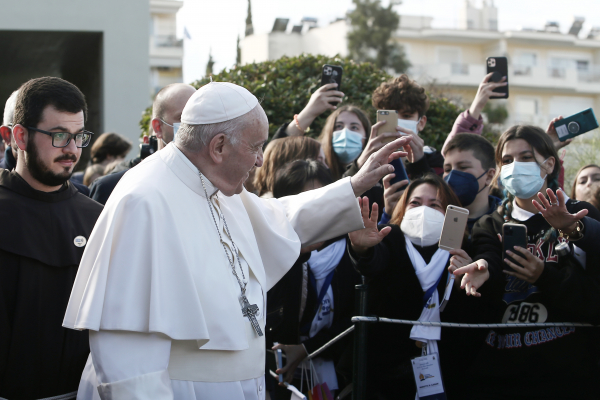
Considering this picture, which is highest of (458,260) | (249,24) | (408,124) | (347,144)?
(249,24)

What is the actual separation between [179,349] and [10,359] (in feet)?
2.58

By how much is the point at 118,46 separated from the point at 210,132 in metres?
7.62

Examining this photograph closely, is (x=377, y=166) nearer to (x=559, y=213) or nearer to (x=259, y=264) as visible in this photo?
(x=259, y=264)

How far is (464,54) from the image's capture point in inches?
1783

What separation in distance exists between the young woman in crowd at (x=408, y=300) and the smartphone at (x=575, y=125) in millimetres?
1423

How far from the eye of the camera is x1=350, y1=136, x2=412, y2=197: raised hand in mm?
3223

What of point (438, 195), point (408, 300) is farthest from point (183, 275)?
point (438, 195)

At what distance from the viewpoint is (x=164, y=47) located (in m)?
46.6

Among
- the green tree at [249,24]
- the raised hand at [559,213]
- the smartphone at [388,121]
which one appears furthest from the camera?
the green tree at [249,24]

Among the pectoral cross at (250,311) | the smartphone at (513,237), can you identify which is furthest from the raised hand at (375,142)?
the pectoral cross at (250,311)

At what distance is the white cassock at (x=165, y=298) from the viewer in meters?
2.34

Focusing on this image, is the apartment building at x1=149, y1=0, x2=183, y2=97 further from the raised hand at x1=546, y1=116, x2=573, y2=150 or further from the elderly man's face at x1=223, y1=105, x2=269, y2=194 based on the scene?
the elderly man's face at x1=223, y1=105, x2=269, y2=194

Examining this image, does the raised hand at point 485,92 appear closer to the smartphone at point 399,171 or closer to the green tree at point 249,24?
the smartphone at point 399,171

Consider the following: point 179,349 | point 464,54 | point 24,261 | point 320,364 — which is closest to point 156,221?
point 179,349
